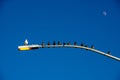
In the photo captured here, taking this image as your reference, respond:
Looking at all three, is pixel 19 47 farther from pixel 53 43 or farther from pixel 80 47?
pixel 80 47

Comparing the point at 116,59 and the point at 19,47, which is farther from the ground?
the point at 19,47

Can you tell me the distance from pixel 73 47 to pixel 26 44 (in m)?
2.43

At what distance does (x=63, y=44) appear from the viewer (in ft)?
43.6

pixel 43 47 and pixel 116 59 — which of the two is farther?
pixel 116 59

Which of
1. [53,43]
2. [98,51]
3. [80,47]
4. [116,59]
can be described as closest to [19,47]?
[53,43]

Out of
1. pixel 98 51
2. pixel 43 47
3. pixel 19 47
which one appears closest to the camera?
pixel 19 47

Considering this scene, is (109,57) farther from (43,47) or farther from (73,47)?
(43,47)

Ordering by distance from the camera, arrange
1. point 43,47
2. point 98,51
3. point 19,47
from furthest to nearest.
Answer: point 98,51
point 43,47
point 19,47

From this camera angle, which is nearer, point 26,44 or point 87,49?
point 26,44

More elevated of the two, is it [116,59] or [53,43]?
[53,43]

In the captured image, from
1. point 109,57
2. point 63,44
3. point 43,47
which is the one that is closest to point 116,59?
point 109,57

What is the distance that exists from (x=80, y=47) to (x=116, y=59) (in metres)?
2.03

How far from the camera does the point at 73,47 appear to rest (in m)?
12.9

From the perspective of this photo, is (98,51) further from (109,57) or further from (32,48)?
(32,48)
